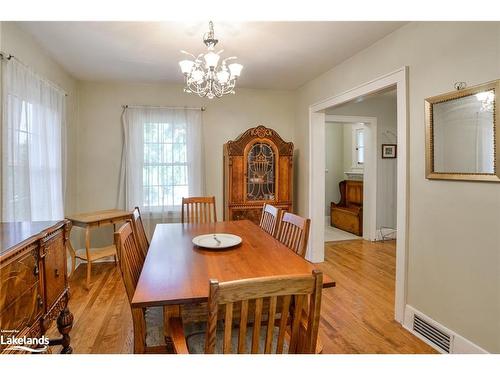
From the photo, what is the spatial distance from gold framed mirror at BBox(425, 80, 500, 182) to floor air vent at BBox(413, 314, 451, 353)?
1.03m

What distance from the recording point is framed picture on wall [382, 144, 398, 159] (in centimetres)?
507

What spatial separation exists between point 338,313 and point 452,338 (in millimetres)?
832

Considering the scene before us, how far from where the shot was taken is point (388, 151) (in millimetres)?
5090

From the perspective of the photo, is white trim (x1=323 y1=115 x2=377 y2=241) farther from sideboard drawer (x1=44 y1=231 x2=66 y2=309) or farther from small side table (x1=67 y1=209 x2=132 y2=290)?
sideboard drawer (x1=44 y1=231 x2=66 y2=309)

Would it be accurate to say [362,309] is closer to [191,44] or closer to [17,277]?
[17,277]

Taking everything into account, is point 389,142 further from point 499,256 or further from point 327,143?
point 499,256

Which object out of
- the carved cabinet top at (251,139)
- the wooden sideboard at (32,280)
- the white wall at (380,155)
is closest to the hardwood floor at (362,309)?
the white wall at (380,155)

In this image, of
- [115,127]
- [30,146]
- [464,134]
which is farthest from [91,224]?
[464,134]

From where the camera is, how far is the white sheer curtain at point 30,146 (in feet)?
7.09

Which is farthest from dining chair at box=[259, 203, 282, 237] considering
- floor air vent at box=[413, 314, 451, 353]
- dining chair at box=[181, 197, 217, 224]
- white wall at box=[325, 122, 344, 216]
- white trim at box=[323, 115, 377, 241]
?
white wall at box=[325, 122, 344, 216]
